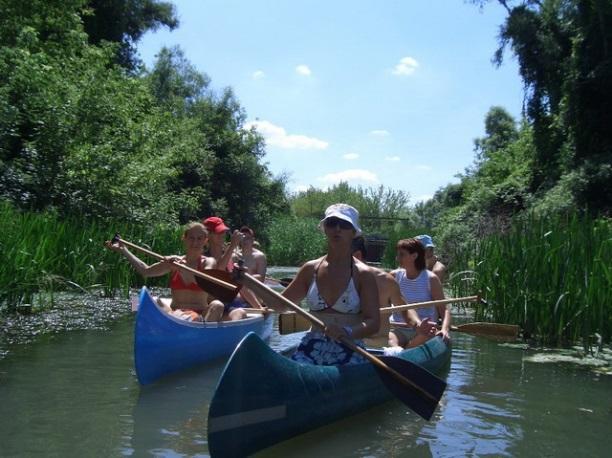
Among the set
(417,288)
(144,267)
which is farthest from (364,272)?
(144,267)

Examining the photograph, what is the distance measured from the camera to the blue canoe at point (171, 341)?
6219 millimetres

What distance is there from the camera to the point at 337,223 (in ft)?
14.1

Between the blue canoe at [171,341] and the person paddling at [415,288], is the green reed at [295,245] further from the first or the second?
the person paddling at [415,288]

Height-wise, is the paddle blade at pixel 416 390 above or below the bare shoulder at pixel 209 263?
below

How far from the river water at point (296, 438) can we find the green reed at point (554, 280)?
66 cm

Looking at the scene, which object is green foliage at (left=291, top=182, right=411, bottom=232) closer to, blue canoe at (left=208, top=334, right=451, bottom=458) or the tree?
the tree

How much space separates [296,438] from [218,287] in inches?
94.2

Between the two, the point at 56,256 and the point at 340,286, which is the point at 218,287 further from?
the point at 56,256

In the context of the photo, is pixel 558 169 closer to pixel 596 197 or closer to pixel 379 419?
pixel 596 197

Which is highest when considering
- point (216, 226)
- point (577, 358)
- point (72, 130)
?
point (72, 130)

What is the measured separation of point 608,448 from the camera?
4.91m

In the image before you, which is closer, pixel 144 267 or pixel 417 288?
pixel 417 288

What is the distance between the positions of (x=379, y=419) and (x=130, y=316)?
5981mm

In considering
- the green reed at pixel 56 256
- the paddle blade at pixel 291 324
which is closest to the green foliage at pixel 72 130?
the green reed at pixel 56 256
